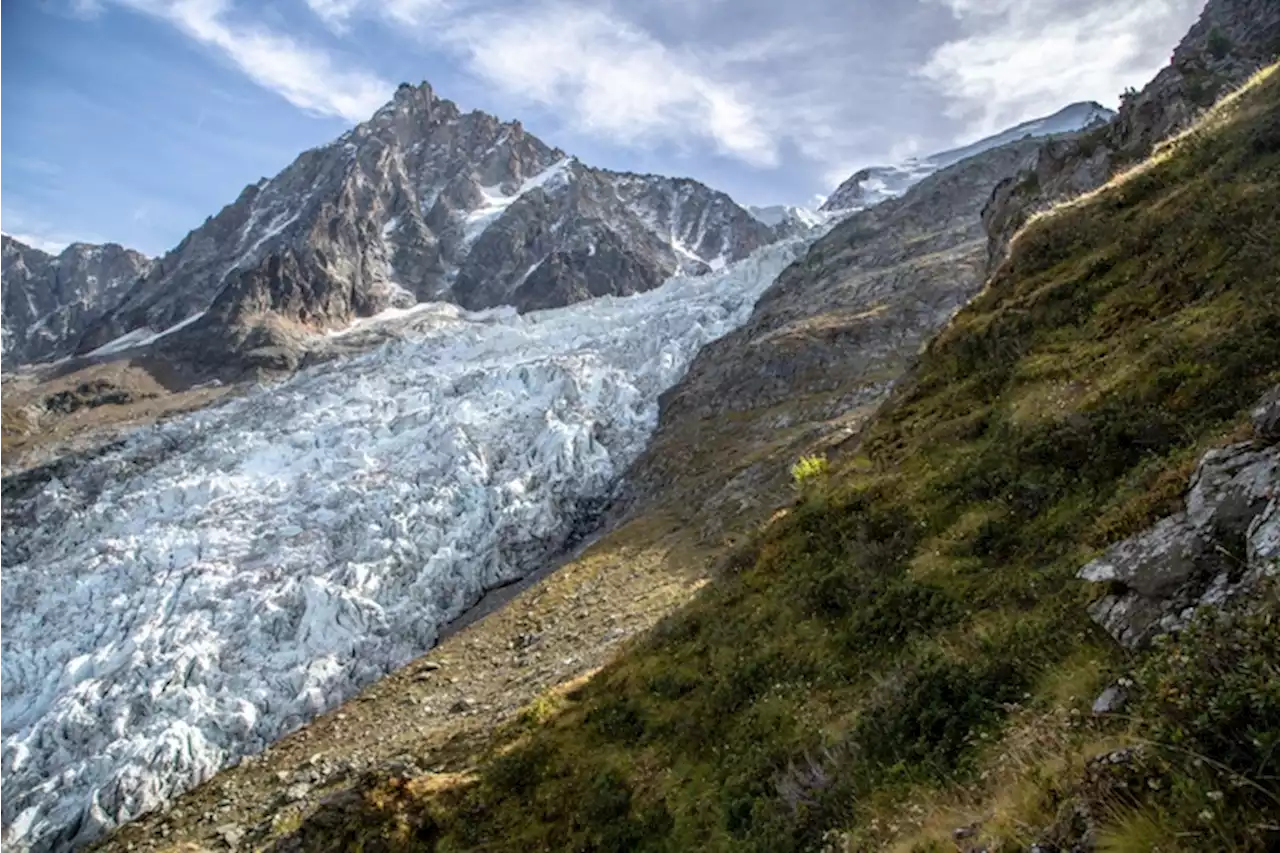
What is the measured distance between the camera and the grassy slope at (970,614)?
661 cm

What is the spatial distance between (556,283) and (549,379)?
109 metres

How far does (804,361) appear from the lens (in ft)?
193

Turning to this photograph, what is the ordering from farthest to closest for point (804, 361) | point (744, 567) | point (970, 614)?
point (804, 361) < point (744, 567) < point (970, 614)

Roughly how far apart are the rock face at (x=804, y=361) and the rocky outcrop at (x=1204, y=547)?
31003mm

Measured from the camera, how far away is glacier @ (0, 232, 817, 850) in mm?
33844

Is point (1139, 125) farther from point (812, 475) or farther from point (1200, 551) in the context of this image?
point (1200, 551)

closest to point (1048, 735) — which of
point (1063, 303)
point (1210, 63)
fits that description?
point (1063, 303)

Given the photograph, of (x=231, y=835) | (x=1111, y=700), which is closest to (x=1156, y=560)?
(x=1111, y=700)

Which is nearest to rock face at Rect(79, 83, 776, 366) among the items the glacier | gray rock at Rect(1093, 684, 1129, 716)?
the glacier

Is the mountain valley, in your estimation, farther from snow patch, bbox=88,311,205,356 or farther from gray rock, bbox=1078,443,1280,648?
snow patch, bbox=88,311,205,356

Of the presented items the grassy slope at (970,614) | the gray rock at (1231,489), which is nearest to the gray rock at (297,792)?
the grassy slope at (970,614)

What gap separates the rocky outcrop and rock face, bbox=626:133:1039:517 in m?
31.0

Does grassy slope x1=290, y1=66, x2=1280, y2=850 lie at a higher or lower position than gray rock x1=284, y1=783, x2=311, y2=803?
higher

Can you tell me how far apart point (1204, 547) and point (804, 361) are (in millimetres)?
53225
